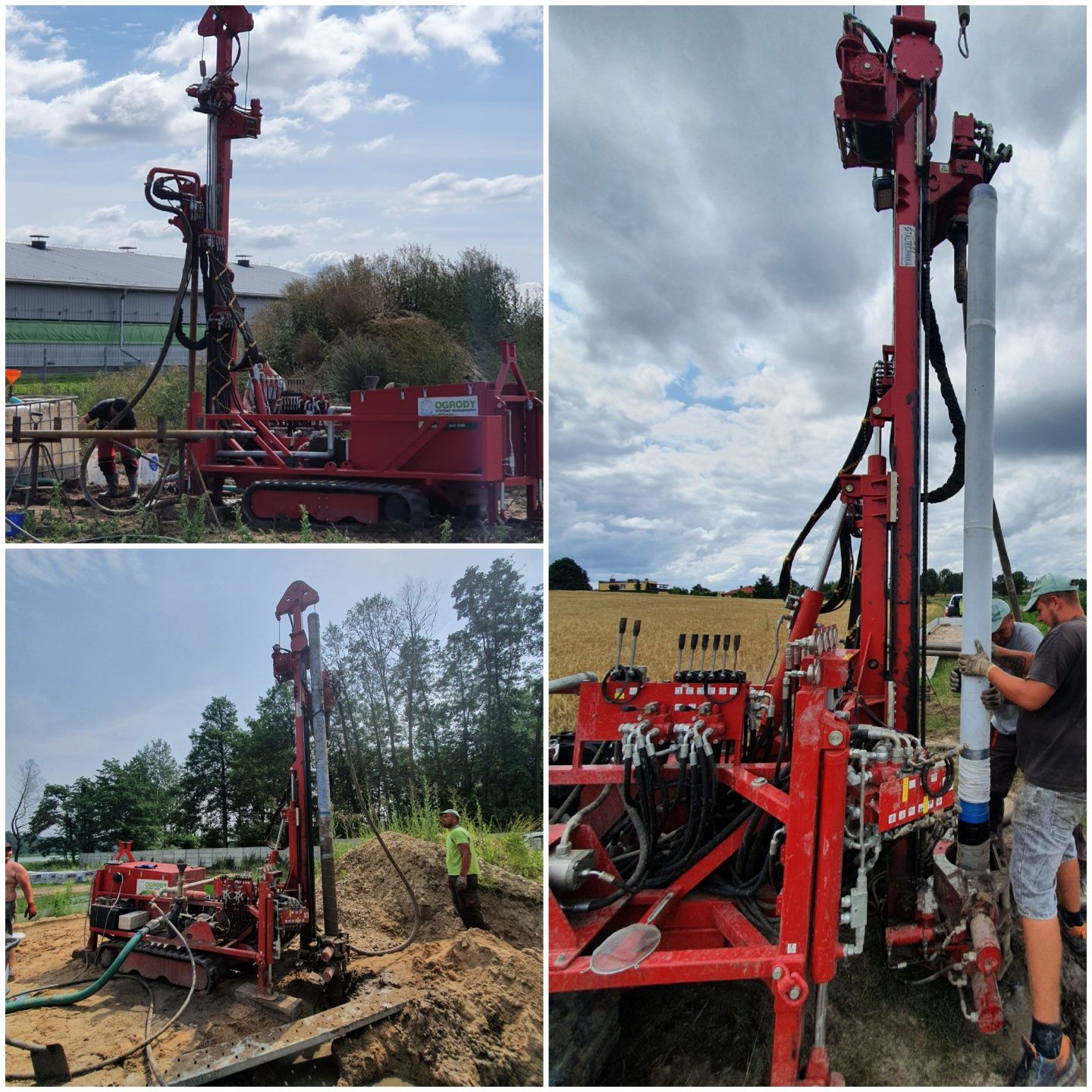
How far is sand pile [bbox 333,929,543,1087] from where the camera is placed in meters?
4.86

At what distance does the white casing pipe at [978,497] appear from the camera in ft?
13.2

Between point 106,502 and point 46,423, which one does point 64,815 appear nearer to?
Answer: point 106,502

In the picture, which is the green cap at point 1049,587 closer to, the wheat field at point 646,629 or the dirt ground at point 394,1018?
the wheat field at point 646,629

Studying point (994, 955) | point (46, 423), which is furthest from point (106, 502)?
point (994, 955)

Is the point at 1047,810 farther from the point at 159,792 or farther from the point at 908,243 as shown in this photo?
the point at 159,792

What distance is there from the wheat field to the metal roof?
1228 centimetres

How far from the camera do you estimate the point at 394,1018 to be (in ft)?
17.1

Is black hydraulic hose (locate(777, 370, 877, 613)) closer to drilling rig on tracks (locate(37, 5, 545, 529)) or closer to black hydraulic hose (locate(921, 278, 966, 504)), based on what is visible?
black hydraulic hose (locate(921, 278, 966, 504))

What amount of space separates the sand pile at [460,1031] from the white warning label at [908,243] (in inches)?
191

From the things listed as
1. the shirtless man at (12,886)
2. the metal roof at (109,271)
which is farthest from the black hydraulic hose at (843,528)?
the metal roof at (109,271)

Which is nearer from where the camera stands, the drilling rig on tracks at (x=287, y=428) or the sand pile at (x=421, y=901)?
the sand pile at (x=421, y=901)

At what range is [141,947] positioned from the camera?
6.30 m

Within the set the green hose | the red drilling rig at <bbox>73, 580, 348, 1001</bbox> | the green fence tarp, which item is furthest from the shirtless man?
the green fence tarp

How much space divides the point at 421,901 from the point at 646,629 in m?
9.62
